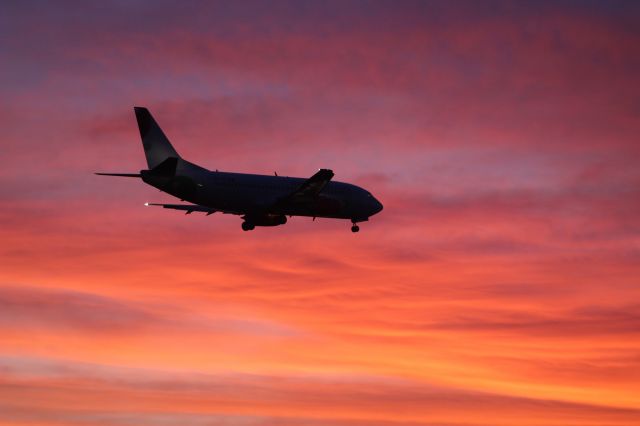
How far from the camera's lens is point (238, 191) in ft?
273

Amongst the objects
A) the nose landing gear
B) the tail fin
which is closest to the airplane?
the tail fin

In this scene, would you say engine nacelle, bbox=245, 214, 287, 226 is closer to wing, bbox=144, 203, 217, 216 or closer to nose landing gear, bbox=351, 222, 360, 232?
wing, bbox=144, 203, 217, 216

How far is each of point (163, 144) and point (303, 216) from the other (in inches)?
468

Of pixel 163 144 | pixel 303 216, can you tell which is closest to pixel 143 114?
pixel 163 144

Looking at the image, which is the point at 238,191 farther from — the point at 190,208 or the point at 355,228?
the point at 355,228

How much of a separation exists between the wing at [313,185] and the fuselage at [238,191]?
23.9 inches

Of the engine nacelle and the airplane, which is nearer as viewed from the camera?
the airplane

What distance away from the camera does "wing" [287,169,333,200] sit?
80.6 m

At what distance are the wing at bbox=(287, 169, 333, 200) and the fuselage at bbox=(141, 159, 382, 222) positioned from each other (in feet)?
1.99

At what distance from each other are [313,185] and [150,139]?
12.6 meters

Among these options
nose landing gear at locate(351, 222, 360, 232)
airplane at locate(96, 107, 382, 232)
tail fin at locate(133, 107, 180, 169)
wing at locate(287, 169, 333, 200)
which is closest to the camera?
wing at locate(287, 169, 333, 200)

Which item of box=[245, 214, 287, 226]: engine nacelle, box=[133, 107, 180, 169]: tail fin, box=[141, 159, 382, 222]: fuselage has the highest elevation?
box=[133, 107, 180, 169]: tail fin

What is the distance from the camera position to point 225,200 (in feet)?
273

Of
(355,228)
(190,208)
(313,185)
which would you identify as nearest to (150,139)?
(190,208)
